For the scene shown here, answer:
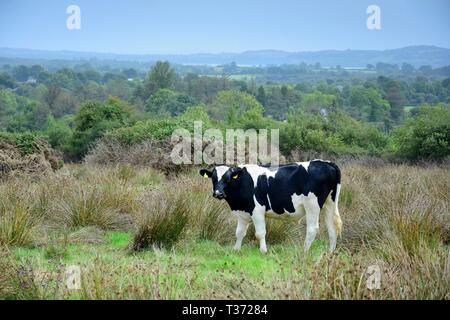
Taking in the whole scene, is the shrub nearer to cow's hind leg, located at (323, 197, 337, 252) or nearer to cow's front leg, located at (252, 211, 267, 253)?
cow's front leg, located at (252, 211, 267, 253)

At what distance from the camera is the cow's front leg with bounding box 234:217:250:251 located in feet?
31.6

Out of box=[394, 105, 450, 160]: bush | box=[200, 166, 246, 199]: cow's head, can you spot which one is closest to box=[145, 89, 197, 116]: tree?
box=[394, 105, 450, 160]: bush

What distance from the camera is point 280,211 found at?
9.64 metres

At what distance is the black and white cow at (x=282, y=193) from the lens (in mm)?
9328

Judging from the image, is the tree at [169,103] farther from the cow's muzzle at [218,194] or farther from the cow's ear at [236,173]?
the cow's muzzle at [218,194]

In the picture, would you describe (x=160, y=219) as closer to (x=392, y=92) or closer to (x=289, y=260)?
(x=289, y=260)

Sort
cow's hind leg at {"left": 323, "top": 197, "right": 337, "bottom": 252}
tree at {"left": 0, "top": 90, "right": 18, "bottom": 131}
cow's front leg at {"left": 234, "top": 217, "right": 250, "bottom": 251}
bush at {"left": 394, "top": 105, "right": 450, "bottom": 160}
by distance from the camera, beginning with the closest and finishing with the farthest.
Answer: cow's hind leg at {"left": 323, "top": 197, "right": 337, "bottom": 252}
cow's front leg at {"left": 234, "top": 217, "right": 250, "bottom": 251}
bush at {"left": 394, "top": 105, "right": 450, "bottom": 160}
tree at {"left": 0, "top": 90, "right": 18, "bottom": 131}

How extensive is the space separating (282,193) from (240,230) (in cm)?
94

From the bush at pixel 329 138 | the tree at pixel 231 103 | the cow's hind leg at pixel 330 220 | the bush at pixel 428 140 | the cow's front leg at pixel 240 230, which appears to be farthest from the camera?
the tree at pixel 231 103

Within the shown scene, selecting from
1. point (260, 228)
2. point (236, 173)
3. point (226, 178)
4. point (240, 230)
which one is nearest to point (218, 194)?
point (226, 178)

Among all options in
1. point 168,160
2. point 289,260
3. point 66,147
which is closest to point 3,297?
point 289,260

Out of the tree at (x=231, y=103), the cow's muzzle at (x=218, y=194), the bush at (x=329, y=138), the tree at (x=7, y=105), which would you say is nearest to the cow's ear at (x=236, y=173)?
the cow's muzzle at (x=218, y=194)

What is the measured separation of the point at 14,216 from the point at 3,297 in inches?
126

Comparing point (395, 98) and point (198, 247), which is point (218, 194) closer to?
point (198, 247)
